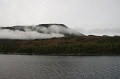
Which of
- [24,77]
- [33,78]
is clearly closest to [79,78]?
[33,78]

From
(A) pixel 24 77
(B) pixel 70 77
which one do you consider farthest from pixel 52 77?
(A) pixel 24 77

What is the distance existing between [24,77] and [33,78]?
3.79 metres

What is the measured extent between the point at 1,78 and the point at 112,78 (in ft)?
124

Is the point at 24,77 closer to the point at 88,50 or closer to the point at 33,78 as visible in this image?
the point at 33,78

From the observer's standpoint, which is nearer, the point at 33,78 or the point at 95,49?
the point at 33,78

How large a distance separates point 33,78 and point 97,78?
21.8 meters

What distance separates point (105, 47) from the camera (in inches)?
7825

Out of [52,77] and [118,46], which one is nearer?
[52,77]

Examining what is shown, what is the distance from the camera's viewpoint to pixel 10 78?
54344 mm

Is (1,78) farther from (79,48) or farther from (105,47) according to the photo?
(105,47)

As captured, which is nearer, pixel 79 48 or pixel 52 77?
pixel 52 77

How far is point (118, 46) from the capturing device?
194375 mm

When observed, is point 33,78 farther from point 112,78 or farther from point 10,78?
point 112,78

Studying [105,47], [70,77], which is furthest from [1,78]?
[105,47]
